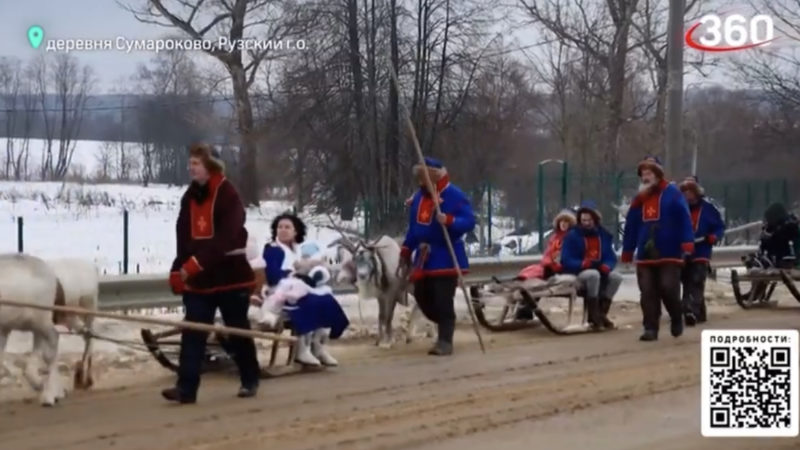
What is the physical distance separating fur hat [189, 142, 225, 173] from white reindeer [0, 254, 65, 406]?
4.89 feet

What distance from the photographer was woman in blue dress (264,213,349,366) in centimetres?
1170

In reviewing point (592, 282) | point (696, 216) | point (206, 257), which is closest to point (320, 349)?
point (206, 257)

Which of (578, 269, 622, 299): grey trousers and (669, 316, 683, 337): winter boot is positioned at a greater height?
(578, 269, 622, 299): grey trousers

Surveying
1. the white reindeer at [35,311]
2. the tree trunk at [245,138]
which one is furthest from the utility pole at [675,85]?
the white reindeer at [35,311]

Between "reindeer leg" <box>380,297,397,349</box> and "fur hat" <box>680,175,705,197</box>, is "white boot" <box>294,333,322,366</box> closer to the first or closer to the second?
"reindeer leg" <box>380,297,397,349</box>

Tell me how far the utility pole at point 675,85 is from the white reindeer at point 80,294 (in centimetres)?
1021

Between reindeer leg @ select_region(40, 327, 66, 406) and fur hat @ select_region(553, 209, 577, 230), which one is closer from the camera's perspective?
reindeer leg @ select_region(40, 327, 66, 406)

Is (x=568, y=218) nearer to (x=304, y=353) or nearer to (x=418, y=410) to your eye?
(x=304, y=353)

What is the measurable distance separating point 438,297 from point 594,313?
2.73 metres

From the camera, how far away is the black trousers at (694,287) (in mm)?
16141

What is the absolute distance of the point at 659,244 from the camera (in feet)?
47.1

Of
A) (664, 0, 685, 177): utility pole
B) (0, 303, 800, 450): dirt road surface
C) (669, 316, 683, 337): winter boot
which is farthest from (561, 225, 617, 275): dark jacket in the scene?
(664, 0, 685, 177): utility pole

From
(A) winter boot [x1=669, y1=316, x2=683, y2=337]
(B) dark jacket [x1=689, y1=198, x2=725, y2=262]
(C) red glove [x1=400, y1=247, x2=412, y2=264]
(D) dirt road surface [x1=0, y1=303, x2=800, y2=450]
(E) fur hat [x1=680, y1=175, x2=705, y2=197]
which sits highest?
(E) fur hat [x1=680, y1=175, x2=705, y2=197]

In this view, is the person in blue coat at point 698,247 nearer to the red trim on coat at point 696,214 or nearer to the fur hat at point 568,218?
the red trim on coat at point 696,214
